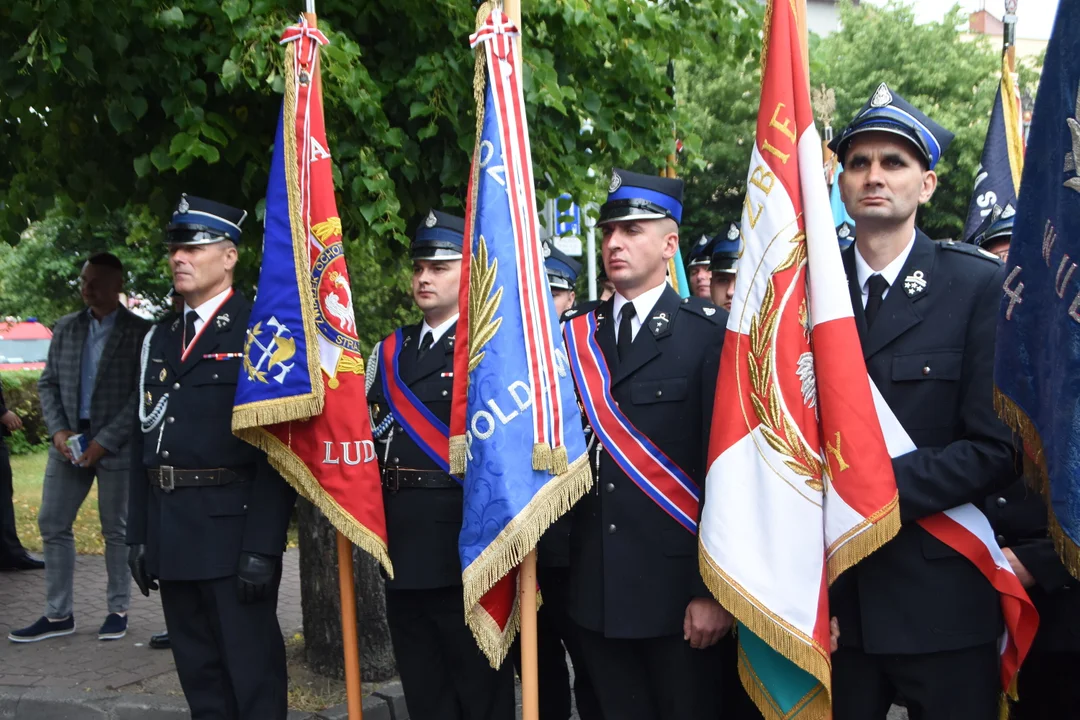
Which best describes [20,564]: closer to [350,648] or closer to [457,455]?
[350,648]

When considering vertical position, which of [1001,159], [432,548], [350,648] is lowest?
[350,648]

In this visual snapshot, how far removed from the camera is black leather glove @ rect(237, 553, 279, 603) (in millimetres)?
3617

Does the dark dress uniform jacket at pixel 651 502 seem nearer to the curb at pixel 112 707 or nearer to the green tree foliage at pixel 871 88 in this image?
Result: the curb at pixel 112 707

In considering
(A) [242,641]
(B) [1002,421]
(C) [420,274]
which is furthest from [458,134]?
(B) [1002,421]

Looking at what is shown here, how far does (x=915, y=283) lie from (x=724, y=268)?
3161 millimetres

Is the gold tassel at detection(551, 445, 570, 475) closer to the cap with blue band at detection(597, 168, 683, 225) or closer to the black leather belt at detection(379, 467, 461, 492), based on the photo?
the black leather belt at detection(379, 467, 461, 492)

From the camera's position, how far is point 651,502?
3.12 m

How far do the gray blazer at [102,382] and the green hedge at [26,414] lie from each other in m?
10.6

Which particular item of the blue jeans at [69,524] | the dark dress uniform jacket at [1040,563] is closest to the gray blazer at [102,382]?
the blue jeans at [69,524]

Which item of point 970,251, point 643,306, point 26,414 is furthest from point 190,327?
point 26,414

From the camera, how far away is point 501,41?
3.16 m

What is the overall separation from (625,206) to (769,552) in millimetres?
1217

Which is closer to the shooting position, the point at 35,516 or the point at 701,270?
the point at 701,270

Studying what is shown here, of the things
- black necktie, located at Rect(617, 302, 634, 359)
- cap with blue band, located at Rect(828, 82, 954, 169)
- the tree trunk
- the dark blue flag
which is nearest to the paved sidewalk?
the tree trunk
